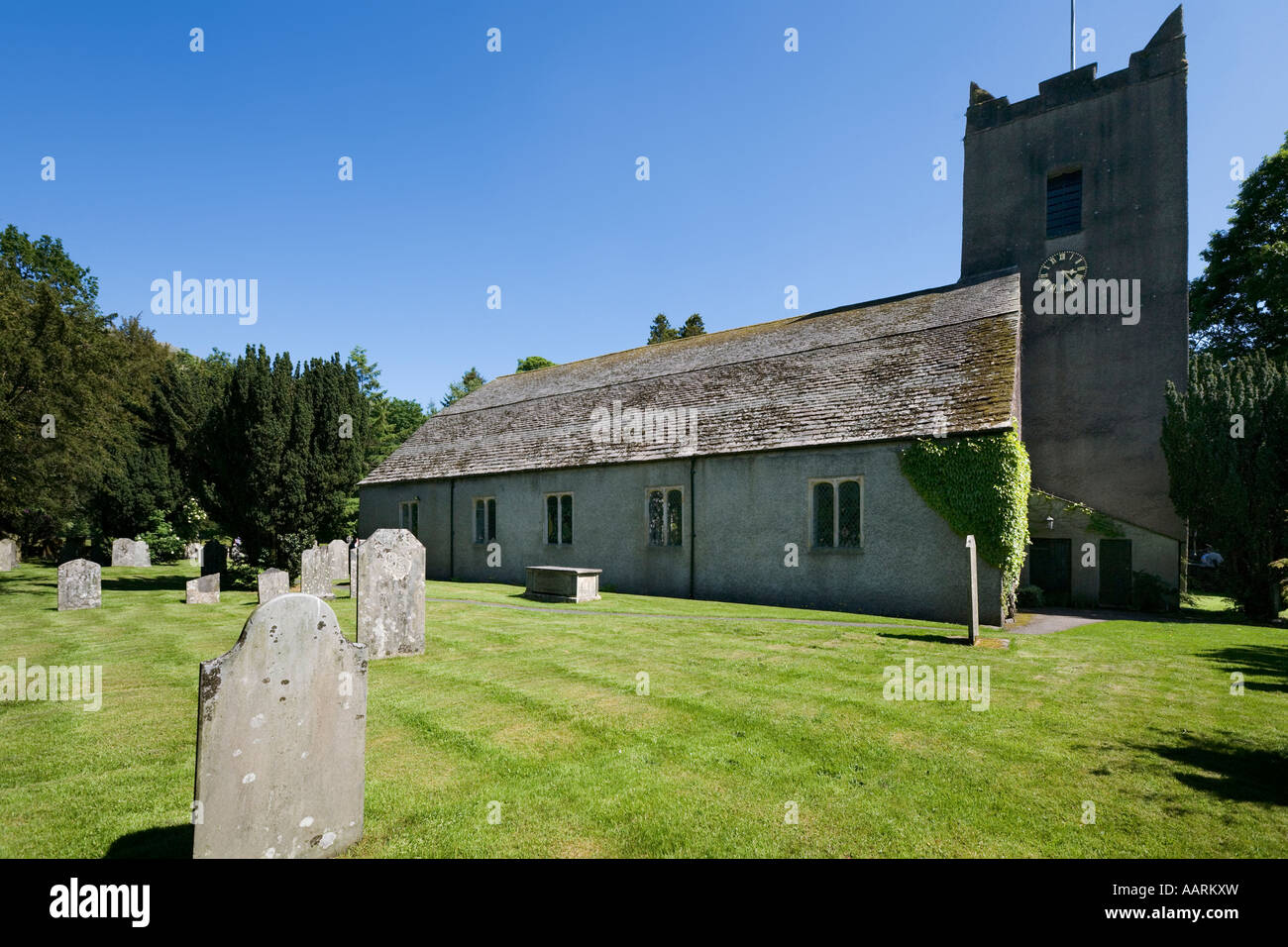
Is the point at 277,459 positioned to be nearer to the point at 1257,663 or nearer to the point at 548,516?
the point at 548,516

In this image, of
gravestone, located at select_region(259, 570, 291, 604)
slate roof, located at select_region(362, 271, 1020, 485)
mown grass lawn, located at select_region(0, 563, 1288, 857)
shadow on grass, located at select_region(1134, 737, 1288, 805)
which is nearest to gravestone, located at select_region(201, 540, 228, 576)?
gravestone, located at select_region(259, 570, 291, 604)

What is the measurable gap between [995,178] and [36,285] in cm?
3352

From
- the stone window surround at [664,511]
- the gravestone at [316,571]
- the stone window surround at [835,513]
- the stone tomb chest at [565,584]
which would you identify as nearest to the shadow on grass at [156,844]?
the gravestone at [316,571]

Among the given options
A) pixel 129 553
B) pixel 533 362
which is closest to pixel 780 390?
pixel 129 553

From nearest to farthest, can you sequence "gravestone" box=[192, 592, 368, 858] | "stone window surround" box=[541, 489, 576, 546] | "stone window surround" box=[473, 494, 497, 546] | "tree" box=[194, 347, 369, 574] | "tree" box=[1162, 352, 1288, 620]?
"gravestone" box=[192, 592, 368, 858] < "tree" box=[1162, 352, 1288, 620] < "tree" box=[194, 347, 369, 574] < "stone window surround" box=[541, 489, 576, 546] < "stone window surround" box=[473, 494, 497, 546]

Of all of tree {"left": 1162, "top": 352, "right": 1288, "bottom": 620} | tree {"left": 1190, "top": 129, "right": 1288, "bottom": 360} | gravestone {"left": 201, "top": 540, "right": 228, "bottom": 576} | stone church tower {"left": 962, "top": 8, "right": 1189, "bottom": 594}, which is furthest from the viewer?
tree {"left": 1190, "top": 129, "right": 1288, "bottom": 360}

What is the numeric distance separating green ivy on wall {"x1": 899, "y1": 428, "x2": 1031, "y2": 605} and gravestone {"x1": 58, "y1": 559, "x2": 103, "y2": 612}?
20.1 meters

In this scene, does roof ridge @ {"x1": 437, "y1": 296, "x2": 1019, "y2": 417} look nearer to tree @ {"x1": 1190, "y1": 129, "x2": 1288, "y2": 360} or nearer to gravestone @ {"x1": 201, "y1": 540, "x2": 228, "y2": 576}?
gravestone @ {"x1": 201, "y1": 540, "x2": 228, "y2": 576}

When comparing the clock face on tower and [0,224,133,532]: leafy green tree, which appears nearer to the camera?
[0,224,133,532]: leafy green tree

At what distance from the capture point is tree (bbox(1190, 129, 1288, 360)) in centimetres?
2667

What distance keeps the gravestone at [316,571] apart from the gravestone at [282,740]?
12.5 meters

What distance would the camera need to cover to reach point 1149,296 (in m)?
21.2

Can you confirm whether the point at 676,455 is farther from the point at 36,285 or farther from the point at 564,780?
the point at 36,285
